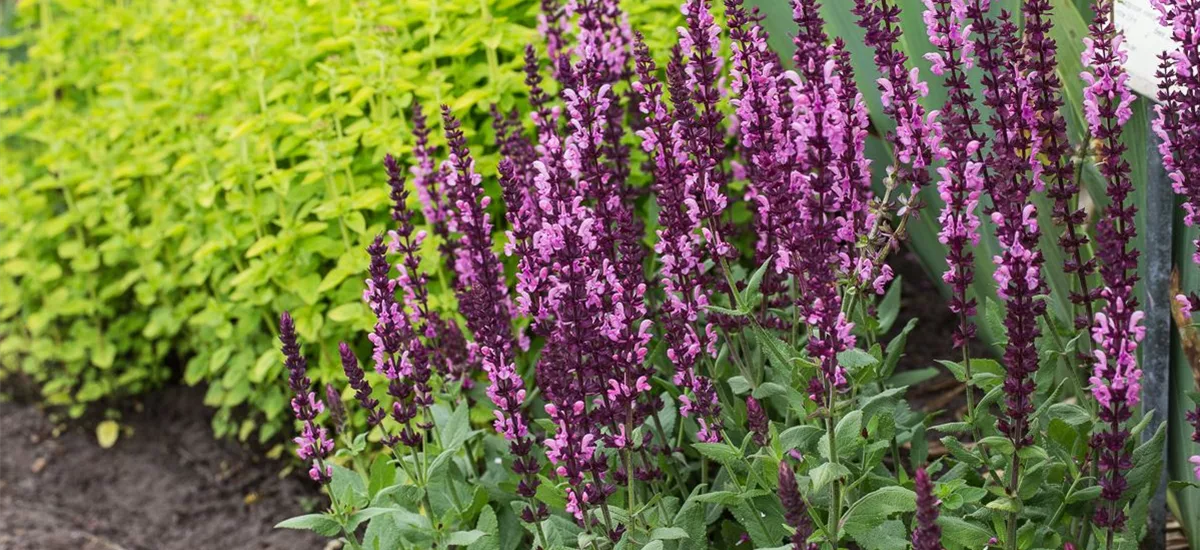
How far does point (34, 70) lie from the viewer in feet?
17.8

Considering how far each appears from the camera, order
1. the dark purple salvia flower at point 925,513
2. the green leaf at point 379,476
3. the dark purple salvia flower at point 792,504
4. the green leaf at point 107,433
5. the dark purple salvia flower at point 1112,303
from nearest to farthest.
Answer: the dark purple salvia flower at point 925,513
the dark purple salvia flower at point 792,504
the dark purple salvia flower at point 1112,303
the green leaf at point 379,476
the green leaf at point 107,433

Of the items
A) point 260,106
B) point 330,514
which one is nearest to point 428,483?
point 330,514

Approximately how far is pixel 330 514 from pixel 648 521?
670 mm

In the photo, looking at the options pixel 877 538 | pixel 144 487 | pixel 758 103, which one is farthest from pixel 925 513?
pixel 144 487

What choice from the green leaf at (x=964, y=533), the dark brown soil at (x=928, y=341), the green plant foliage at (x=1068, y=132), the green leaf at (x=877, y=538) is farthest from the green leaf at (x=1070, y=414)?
the dark brown soil at (x=928, y=341)

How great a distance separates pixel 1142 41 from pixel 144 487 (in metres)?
3.71

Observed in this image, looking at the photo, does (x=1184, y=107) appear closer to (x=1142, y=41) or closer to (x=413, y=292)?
(x=1142, y=41)

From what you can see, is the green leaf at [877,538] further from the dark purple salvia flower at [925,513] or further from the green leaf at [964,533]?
the dark purple salvia flower at [925,513]

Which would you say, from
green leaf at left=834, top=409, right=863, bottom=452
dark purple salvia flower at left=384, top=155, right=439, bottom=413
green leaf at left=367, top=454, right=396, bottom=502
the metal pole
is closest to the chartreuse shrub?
dark purple salvia flower at left=384, top=155, right=439, bottom=413

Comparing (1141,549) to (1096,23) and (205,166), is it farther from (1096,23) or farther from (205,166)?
(205,166)

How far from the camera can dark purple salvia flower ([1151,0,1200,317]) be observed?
219 cm

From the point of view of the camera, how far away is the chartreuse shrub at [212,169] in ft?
13.1

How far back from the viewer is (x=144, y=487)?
15.6ft

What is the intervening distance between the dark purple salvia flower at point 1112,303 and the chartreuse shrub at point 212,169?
1.95 metres
